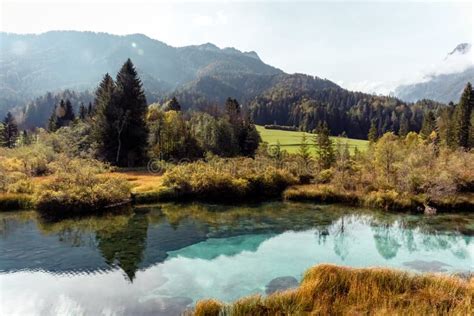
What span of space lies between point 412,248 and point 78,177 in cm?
2444

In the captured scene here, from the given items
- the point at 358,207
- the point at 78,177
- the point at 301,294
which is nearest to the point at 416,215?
the point at 358,207

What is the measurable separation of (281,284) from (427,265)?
8.76 metres

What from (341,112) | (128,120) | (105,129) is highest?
(341,112)

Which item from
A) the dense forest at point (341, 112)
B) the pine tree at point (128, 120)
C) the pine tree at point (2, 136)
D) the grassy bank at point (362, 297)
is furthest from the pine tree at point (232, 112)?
the dense forest at point (341, 112)

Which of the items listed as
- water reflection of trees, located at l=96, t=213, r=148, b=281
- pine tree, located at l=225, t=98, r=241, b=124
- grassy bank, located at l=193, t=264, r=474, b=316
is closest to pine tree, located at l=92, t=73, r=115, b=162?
pine tree, located at l=225, t=98, r=241, b=124

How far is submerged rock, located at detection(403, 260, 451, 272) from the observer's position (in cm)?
1964

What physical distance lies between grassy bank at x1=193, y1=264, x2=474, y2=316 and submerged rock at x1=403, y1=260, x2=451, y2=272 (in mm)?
5810

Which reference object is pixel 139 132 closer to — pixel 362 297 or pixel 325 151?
pixel 325 151

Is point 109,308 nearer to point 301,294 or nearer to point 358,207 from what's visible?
A: point 301,294

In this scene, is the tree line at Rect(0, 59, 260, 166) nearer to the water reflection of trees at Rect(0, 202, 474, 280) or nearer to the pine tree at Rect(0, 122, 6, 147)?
the water reflection of trees at Rect(0, 202, 474, 280)

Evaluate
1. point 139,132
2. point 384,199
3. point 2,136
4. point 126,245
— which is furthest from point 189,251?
point 2,136

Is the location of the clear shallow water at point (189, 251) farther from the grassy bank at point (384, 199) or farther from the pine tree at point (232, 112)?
the pine tree at point (232, 112)

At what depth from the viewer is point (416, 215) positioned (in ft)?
101

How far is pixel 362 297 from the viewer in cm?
1270
